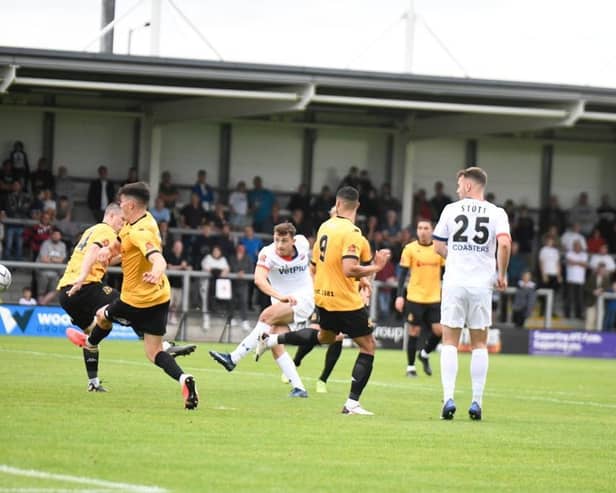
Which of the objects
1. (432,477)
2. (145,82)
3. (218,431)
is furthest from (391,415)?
(145,82)

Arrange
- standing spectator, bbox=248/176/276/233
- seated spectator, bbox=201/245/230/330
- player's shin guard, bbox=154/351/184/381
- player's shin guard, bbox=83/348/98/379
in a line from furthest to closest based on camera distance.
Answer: standing spectator, bbox=248/176/276/233 → seated spectator, bbox=201/245/230/330 → player's shin guard, bbox=83/348/98/379 → player's shin guard, bbox=154/351/184/381

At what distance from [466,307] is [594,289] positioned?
861 inches

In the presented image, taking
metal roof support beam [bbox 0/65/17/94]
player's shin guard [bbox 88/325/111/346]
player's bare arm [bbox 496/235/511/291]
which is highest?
metal roof support beam [bbox 0/65/17/94]

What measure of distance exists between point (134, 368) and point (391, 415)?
624cm

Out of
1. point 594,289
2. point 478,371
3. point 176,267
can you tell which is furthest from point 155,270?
point 594,289

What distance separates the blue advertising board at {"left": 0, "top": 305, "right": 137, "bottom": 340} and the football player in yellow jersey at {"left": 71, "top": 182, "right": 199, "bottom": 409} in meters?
14.2

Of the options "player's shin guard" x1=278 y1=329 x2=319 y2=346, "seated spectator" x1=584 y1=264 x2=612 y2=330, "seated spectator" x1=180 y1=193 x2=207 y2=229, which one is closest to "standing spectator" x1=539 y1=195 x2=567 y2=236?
"seated spectator" x1=584 y1=264 x2=612 y2=330

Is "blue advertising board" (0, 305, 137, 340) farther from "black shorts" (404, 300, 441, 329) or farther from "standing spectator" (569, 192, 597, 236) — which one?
"standing spectator" (569, 192, 597, 236)

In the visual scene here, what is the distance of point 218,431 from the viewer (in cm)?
1079

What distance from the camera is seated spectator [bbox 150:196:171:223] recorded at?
30312 mm

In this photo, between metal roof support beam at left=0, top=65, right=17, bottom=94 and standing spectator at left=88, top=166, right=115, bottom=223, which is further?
standing spectator at left=88, top=166, right=115, bottom=223

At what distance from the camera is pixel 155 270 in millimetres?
11930

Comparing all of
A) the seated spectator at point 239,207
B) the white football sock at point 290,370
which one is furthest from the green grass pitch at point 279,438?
the seated spectator at point 239,207

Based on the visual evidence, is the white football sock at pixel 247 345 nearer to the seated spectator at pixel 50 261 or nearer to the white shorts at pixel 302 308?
the white shorts at pixel 302 308
